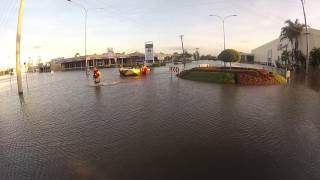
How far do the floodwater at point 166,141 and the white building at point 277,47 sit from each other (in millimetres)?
44362

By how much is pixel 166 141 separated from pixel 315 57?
52.0m

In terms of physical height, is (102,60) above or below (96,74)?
above

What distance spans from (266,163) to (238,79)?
24406mm

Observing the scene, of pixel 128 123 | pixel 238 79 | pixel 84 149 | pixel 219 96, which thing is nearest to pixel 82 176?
pixel 84 149

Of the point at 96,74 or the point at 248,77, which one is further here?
the point at 96,74

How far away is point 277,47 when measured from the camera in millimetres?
77312

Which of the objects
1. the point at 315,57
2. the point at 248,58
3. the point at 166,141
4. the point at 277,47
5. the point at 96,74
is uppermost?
the point at 277,47

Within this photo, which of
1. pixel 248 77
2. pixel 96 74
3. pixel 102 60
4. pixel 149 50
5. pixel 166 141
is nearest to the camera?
pixel 166 141

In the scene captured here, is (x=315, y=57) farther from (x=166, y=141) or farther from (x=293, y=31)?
(x=166, y=141)

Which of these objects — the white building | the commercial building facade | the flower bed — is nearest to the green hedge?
the flower bed

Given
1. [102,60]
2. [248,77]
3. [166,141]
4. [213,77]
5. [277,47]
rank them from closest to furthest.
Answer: [166,141], [248,77], [213,77], [277,47], [102,60]

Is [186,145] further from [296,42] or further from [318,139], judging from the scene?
[296,42]

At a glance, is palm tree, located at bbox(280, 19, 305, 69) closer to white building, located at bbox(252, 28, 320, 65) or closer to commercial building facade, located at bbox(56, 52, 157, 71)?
white building, located at bbox(252, 28, 320, 65)

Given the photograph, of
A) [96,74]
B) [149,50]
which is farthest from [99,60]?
[96,74]
